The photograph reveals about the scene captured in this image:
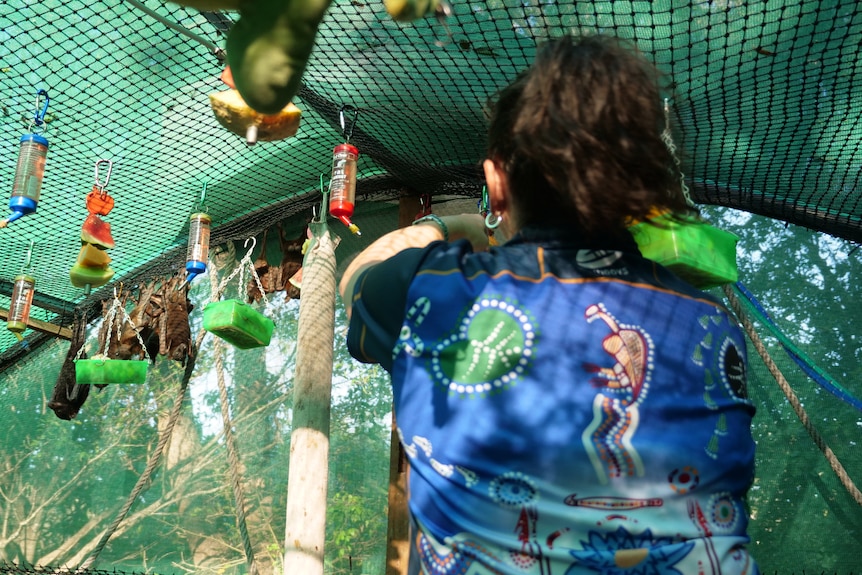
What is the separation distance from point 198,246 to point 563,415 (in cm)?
225

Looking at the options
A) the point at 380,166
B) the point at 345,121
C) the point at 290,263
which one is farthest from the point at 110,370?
the point at 345,121

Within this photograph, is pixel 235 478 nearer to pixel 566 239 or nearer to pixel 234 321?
pixel 234 321

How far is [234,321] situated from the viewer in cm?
260

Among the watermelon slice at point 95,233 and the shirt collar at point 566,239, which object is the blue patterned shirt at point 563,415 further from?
the watermelon slice at point 95,233

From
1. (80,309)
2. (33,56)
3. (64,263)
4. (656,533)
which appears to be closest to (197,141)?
(33,56)

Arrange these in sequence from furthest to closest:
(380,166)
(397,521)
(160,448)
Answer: (160,448), (380,166), (397,521)

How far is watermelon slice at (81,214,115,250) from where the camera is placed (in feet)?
8.50

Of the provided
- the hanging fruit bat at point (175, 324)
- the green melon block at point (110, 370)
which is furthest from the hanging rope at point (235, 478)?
the green melon block at point (110, 370)

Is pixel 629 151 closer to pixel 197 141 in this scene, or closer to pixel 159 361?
pixel 197 141

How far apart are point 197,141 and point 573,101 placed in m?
2.47

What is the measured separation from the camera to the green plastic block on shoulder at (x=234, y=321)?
2.61 meters

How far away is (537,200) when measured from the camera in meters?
0.90

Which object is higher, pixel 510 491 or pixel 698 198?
pixel 698 198

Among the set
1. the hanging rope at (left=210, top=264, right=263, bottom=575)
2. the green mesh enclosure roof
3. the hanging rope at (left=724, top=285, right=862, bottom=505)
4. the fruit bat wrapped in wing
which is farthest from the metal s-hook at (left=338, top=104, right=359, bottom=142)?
the fruit bat wrapped in wing
